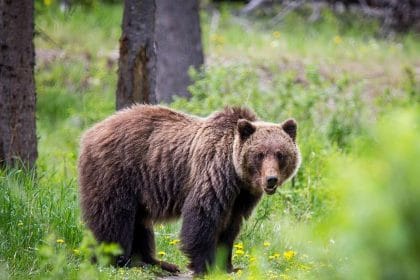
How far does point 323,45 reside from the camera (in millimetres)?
16438

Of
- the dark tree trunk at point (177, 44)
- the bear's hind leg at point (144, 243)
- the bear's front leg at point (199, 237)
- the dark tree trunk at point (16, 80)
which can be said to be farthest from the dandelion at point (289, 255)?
the dark tree trunk at point (177, 44)

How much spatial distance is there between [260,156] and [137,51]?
2410mm

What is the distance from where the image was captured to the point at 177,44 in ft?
41.1

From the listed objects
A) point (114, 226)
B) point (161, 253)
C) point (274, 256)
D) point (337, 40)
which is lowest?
point (161, 253)

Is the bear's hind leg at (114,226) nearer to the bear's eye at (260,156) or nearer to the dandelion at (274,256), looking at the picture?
the bear's eye at (260,156)

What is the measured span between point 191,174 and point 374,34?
12288mm

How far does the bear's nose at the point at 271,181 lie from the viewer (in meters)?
6.02

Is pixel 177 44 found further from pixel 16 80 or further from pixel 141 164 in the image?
pixel 141 164

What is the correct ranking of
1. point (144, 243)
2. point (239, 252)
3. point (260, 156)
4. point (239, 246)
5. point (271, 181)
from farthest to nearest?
point (239, 246) < point (239, 252) < point (144, 243) < point (260, 156) < point (271, 181)

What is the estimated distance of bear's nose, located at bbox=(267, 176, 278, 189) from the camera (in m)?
6.02

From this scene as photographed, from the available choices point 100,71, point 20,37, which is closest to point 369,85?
point 100,71

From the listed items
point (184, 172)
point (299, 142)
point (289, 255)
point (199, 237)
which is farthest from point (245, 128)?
Result: point (299, 142)

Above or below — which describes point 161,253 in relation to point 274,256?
below

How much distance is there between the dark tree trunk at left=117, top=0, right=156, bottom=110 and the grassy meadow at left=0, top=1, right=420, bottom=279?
3.92ft
